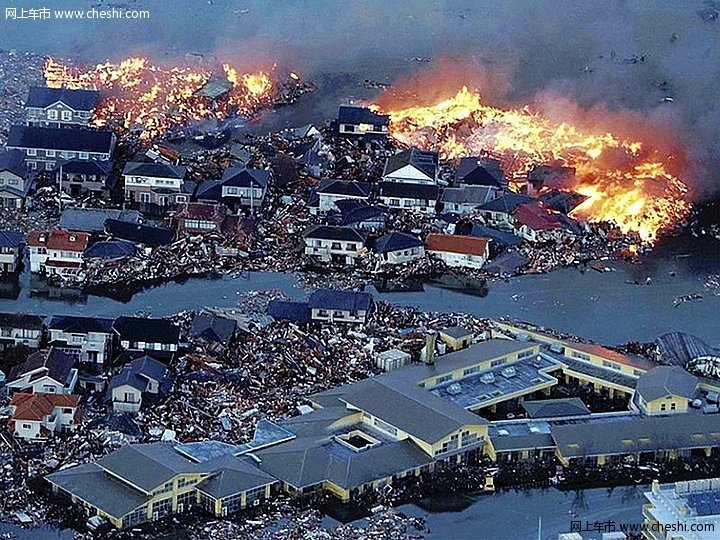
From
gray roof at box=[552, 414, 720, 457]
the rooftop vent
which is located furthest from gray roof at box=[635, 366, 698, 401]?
the rooftop vent

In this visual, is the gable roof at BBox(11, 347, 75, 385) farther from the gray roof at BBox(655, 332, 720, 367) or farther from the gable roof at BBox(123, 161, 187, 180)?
the gray roof at BBox(655, 332, 720, 367)

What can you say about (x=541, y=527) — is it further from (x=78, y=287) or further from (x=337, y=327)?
(x=78, y=287)

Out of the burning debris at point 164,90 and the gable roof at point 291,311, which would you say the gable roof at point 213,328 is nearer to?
the gable roof at point 291,311

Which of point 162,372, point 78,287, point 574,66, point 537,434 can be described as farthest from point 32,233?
point 574,66

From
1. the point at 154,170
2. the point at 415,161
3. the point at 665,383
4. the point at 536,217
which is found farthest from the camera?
the point at 415,161

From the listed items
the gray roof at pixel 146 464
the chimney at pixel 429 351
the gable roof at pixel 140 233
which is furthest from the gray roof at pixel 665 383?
the gable roof at pixel 140 233

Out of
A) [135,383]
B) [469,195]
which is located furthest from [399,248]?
[135,383]

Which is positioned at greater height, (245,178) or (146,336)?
(245,178)

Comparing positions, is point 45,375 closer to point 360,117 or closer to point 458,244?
point 458,244
